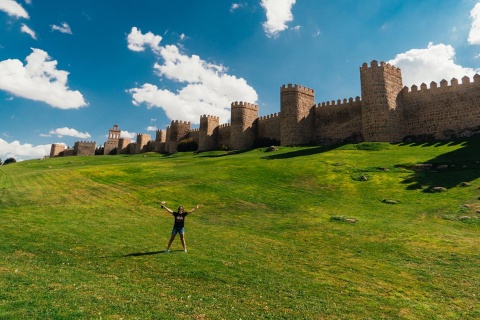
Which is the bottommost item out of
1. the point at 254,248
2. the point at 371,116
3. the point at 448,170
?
the point at 254,248

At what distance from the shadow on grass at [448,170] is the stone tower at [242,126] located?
138 feet

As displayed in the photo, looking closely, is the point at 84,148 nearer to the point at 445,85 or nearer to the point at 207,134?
the point at 207,134

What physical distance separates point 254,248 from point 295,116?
48.0 meters

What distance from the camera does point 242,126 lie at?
7156 cm

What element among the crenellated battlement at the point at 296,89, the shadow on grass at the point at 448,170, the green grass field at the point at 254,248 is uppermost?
the crenellated battlement at the point at 296,89

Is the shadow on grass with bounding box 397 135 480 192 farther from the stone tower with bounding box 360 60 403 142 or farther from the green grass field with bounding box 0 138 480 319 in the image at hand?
the stone tower with bounding box 360 60 403 142

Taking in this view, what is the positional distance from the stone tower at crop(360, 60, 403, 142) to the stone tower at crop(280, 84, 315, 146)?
12.9 metres

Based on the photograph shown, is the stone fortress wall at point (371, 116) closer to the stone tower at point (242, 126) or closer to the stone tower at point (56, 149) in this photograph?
the stone tower at point (242, 126)

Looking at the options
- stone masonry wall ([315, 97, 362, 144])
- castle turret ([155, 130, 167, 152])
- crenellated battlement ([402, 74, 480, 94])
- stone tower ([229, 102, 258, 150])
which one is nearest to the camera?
crenellated battlement ([402, 74, 480, 94])

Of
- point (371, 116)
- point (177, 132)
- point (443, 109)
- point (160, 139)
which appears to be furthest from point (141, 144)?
point (443, 109)

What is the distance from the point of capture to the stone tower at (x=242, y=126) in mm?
71312

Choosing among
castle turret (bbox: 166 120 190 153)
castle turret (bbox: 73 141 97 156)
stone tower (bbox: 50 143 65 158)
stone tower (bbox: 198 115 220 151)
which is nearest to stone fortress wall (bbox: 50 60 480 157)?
stone tower (bbox: 198 115 220 151)

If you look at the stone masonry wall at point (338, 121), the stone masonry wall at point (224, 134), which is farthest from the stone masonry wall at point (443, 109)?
the stone masonry wall at point (224, 134)

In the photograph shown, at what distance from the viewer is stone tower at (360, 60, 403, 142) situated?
4734cm
